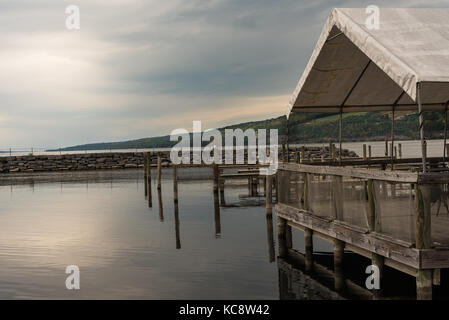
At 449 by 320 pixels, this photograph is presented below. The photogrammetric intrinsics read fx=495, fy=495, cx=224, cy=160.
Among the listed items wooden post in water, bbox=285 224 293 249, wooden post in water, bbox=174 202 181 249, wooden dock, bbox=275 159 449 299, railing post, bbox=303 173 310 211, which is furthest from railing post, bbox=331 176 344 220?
wooden post in water, bbox=174 202 181 249

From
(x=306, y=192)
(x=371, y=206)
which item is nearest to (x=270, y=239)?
(x=306, y=192)

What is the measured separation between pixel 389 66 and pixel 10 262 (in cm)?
1046

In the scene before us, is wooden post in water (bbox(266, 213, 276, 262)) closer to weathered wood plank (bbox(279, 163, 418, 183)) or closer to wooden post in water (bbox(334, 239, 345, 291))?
weathered wood plank (bbox(279, 163, 418, 183))

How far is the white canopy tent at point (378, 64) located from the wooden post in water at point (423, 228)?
81 centimetres

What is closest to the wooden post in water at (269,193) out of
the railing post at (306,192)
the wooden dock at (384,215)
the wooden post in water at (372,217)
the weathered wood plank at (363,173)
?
the weathered wood plank at (363,173)

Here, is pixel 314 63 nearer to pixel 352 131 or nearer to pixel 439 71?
pixel 439 71

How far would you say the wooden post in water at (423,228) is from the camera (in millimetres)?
7172

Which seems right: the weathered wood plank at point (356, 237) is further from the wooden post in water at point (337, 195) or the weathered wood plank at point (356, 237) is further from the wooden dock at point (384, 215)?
the wooden post in water at point (337, 195)

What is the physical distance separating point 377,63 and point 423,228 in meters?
2.95

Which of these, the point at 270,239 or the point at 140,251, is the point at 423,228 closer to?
the point at 270,239

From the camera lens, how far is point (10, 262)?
12.9 m

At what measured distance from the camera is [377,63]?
8.47 meters

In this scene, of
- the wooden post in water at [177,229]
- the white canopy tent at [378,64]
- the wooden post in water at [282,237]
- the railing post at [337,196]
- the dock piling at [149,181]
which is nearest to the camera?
the white canopy tent at [378,64]

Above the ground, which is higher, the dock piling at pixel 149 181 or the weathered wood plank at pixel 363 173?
the weathered wood plank at pixel 363 173
